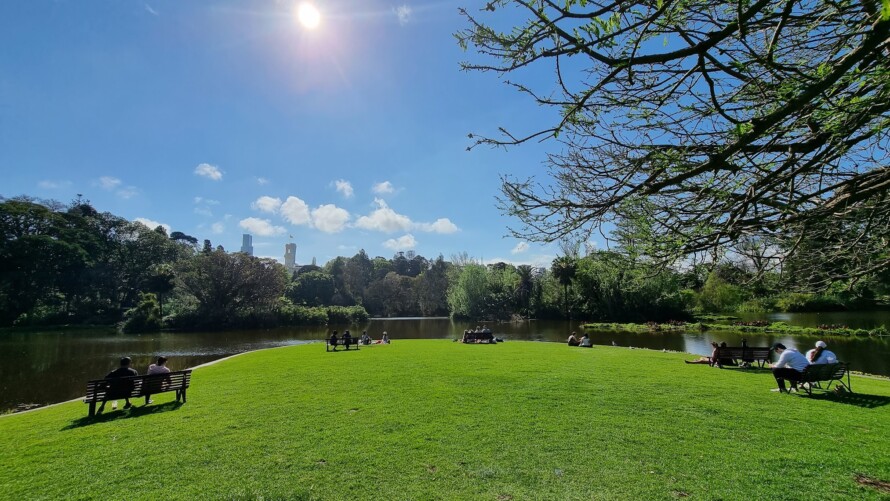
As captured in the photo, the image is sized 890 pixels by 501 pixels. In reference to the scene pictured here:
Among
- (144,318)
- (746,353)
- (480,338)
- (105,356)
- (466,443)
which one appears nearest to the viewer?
(466,443)

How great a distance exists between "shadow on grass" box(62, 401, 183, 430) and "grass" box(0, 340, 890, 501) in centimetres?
6

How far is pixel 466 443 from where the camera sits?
6055 millimetres

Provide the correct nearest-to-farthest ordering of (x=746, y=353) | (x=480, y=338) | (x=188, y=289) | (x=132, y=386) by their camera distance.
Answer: (x=132, y=386) → (x=746, y=353) → (x=480, y=338) → (x=188, y=289)

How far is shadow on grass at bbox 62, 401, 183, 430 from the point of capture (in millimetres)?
7911

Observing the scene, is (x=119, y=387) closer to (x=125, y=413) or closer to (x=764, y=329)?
(x=125, y=413)

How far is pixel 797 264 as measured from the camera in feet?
16.7

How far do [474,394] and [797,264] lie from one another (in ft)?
19.3

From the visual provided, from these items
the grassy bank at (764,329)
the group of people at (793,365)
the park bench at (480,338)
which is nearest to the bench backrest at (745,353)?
the group of people at (793,365)

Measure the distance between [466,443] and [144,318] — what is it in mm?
52687

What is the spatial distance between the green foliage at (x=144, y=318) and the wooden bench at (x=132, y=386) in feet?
151

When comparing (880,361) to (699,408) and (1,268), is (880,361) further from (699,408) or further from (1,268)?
(1,268)

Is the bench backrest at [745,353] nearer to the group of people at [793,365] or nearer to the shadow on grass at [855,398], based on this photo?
the group of people at [793,365]

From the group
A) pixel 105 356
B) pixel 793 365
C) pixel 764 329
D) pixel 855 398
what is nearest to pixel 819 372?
pixel 793 365

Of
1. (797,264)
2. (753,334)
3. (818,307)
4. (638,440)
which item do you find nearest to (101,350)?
(638,440)
